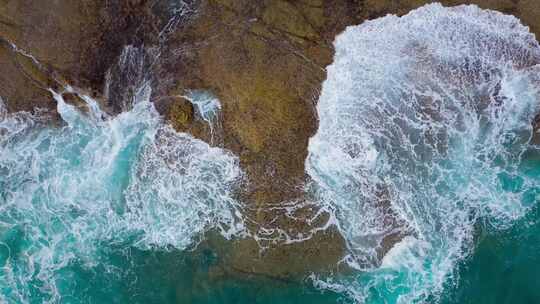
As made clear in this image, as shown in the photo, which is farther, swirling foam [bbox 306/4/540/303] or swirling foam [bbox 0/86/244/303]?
swirling foam [bbox 0/86/244/303]

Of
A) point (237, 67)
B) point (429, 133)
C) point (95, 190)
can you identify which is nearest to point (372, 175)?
point (429, 133)

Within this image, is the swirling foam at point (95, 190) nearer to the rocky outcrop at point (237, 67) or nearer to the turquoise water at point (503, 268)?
the rocky outcrop at point (237, 67)

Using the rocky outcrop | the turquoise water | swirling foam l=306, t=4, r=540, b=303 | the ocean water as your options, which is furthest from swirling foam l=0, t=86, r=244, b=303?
the turquoise water

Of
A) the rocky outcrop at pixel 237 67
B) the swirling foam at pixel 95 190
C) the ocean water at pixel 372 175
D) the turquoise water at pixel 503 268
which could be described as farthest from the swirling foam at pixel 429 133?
the swirling foam at pixel 95 190

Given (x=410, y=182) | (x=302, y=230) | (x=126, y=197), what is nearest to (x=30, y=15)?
(x=126, y=197)

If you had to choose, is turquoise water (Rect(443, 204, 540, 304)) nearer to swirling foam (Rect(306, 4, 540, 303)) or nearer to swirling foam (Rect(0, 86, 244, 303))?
swirling foam (Rect(306, 4, 540, 303))

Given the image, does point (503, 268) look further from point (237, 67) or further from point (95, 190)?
point (95, 190)
